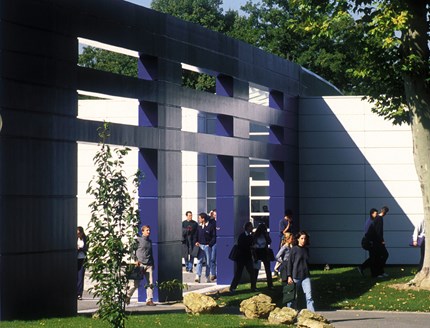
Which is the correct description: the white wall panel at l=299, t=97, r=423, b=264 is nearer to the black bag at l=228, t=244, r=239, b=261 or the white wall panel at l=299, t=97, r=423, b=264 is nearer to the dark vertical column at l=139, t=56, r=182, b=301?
the black bag at l=228, t=244, r=239, b=261

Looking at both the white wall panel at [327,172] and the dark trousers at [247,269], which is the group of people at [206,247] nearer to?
the dark trousers at [247,269]

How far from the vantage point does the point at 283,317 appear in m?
21.8

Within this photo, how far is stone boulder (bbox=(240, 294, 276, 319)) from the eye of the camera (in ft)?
74.3

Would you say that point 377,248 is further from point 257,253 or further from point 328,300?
point 328,300

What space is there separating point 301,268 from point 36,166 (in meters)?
5.50

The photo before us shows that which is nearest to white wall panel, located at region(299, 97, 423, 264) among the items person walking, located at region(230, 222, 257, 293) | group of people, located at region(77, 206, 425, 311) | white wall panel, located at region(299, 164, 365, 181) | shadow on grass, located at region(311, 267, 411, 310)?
white wall panel, located at region(299, 164, 365, 181)

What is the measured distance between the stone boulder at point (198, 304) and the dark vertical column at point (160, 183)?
3.38 metres

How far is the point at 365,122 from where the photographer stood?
3988 centimetres

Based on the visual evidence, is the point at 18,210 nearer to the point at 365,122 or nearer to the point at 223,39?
the point at 223,39

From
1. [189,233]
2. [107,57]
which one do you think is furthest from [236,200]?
[107,57]

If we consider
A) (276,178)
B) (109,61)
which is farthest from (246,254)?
(109,61)

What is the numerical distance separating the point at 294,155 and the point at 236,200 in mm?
7252

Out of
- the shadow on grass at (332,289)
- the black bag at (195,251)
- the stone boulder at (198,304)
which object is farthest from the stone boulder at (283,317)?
the black bag at (195,251)

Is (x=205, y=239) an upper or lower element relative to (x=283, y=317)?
upper
